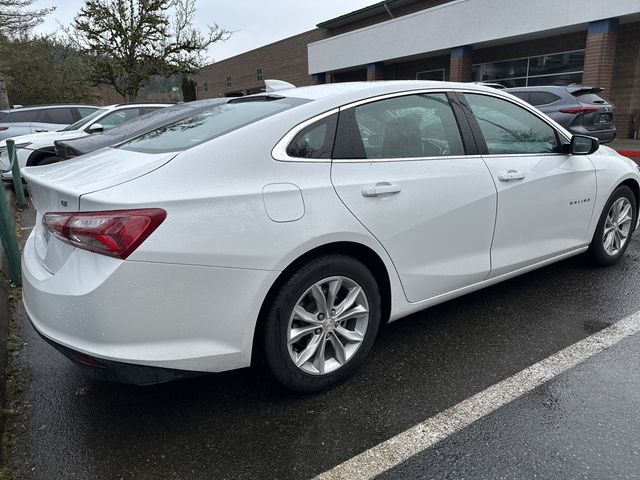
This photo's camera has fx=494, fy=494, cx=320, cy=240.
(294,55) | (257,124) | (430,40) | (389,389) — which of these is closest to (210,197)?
(257,124)

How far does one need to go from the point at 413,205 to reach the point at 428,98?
0.78m

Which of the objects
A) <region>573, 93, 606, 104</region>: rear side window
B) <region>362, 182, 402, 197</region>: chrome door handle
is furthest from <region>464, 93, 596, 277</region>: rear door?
<region>573, 93, 606, 104</region>: rear side window

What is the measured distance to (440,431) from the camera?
2.31 m

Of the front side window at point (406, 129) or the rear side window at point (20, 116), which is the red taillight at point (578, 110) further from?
the rear side window at point (20, 116)

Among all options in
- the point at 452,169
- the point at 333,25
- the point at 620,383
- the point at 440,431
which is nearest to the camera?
the point at 440,431

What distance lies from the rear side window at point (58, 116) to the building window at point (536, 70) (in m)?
15.2

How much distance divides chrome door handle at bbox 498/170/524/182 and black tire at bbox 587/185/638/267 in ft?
4.29

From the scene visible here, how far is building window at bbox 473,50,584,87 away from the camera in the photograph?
16.4m

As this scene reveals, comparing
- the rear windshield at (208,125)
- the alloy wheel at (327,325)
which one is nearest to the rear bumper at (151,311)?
the alloy wheel at (327,325)

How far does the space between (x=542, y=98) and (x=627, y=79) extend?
7.21 meters

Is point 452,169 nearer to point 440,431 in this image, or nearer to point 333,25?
point 440,431

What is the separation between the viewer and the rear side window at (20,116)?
1056 centimetres

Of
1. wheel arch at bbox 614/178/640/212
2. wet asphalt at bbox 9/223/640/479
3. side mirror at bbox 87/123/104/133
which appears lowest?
wet asphalt at bbox 9/223/640/479

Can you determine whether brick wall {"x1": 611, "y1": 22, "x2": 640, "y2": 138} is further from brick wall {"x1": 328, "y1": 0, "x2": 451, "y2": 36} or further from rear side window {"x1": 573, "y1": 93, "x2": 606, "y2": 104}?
brick wall {"x1": 328, "y1": 0, "x2": 451, "y2": 36}
